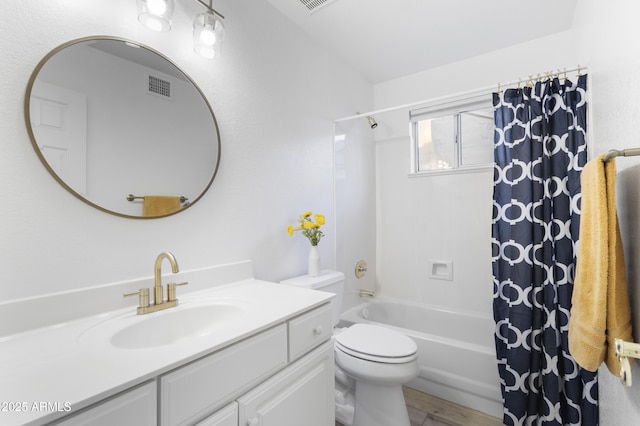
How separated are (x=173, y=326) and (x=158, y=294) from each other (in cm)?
13

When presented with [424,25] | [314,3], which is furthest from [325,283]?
[424,25]

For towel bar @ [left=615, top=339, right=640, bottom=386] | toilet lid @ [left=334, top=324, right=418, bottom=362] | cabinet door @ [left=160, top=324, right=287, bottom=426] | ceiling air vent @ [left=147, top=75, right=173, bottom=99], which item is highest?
ceiling air vent @ [left=147, top=75, right=173, bottom=99]

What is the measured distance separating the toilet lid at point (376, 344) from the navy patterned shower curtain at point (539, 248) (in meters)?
0.63

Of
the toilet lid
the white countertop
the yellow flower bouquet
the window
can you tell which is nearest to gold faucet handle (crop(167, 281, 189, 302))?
the white countertop

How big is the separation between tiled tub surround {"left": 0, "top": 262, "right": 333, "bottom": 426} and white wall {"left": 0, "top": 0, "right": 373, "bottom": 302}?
7cm

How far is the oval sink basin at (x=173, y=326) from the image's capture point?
928mm

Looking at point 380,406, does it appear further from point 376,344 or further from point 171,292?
point 171,292

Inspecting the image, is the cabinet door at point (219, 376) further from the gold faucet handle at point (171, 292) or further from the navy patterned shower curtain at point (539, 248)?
the navy patterned shower curtain at point (539, 248)

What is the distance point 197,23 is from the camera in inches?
47.0

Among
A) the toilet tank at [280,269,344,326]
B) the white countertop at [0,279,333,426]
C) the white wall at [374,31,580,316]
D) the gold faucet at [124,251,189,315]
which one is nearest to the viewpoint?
the white countertop at [0,279,333,426]

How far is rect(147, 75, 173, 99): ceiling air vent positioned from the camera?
1176 millimetres

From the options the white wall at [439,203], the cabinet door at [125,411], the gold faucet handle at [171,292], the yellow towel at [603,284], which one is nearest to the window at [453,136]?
the white wall at [439,203]

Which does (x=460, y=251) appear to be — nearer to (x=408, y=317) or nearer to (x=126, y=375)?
(x=408, y=317)

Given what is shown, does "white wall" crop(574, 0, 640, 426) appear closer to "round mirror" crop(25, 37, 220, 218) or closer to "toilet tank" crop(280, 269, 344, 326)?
"toilet tank" crop(280, 269, 344, 326)
